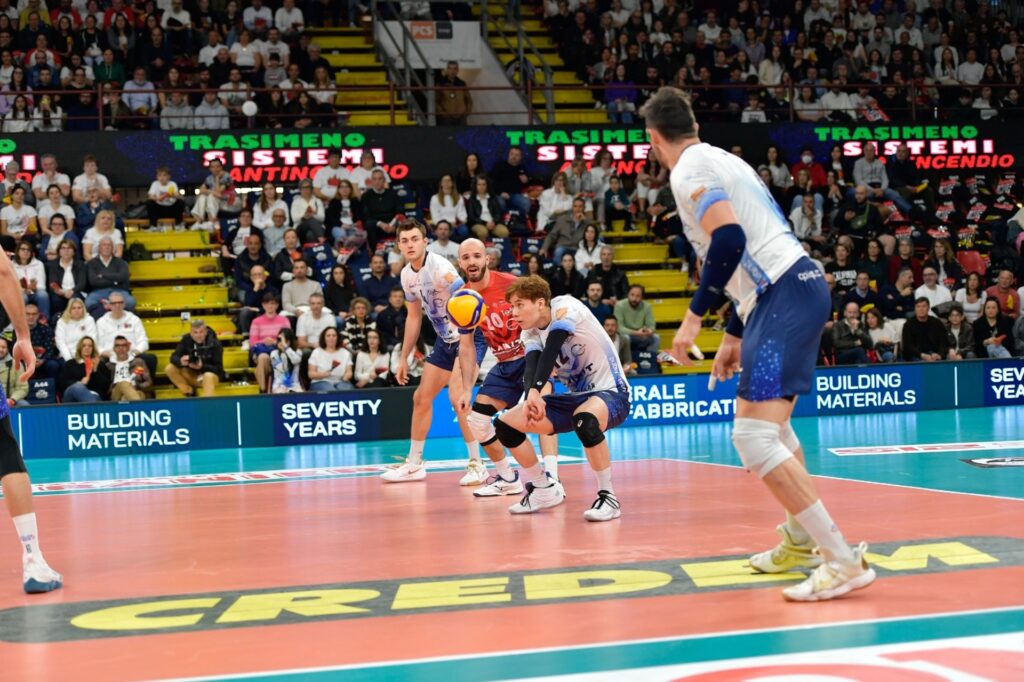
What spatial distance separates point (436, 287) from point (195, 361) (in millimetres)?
7452

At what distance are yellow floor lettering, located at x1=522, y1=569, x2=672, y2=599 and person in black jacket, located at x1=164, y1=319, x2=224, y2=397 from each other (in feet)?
38.3

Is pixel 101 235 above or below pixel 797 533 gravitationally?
above

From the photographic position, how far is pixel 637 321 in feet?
63.7

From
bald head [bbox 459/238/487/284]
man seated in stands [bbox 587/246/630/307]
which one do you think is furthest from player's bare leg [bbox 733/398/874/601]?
man seated in stands [bbox 587/246/630/307]

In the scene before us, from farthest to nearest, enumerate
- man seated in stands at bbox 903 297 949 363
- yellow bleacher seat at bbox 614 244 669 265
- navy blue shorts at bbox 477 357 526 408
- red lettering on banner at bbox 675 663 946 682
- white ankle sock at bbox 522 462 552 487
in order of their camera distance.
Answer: yellow bleacher seat at bbox 614 244 669 265 → man seated in stands at bbox 903 297 949 363 → navy blue shorts at bbox 477 357 526 408 → white ankle sock at bbox 522 462 552 487 → red lettering on banner at bbox 675 663 946 682

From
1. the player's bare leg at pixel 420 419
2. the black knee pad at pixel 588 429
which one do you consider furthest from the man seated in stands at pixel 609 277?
the black knee pad at pixel 588 429

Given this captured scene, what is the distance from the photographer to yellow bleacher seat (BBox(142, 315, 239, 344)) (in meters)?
19.1

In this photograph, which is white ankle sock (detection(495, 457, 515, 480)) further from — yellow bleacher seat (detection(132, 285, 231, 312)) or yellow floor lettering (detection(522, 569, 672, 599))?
yellow bleacher seat (detection(132, 285, 231, 312))

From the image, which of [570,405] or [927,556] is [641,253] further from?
[927,556]

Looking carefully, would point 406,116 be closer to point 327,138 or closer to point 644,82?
point 327,138

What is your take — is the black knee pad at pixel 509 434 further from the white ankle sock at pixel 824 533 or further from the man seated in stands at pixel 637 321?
the man seated in stands at pixel 637 321

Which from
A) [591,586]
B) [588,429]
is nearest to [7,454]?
[591,586]

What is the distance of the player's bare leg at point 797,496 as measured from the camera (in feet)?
19.3

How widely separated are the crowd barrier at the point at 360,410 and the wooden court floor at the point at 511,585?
4.09 m
